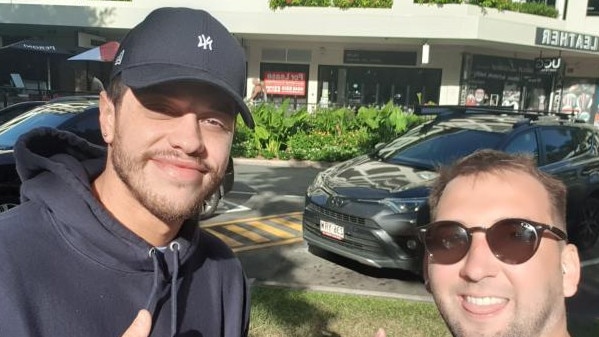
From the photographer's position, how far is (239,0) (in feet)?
74.9

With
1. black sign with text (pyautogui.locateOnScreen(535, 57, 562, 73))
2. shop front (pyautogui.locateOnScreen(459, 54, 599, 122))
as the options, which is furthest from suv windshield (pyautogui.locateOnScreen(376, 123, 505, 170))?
black sign with text (pyautogui.locateOnScreen(535, 57, 562, 73))

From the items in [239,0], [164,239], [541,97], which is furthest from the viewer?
[541,97]

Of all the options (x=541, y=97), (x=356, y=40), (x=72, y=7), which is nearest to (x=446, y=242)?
(x=356, y=40)

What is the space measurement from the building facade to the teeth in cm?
1985

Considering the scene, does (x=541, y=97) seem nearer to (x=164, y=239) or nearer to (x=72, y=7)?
(x=72, y=7)

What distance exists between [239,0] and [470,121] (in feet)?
59.2

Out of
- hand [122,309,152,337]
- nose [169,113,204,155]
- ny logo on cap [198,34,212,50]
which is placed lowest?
hand [122,309,152,337]

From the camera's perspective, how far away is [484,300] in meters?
1.68

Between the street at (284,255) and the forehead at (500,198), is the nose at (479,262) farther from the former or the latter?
the street at (284,255)

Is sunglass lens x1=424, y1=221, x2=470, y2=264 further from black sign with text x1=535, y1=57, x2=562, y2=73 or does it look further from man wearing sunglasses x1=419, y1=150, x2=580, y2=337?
black sign with text x1=535, y1=57, x2=562, y2=73

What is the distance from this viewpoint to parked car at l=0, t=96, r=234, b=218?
562 cm

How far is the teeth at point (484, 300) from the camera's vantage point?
5.46 feet

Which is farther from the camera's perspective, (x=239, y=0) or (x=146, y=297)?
(x=239, y=0)

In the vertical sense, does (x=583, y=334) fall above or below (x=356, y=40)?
below
